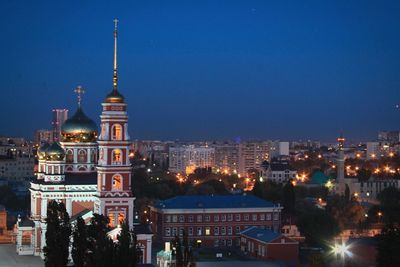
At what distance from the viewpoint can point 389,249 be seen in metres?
20.5

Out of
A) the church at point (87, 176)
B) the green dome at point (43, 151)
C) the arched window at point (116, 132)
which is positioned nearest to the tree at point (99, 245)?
the church at point (87, 176)

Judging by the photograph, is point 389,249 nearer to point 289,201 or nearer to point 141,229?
point 141,229

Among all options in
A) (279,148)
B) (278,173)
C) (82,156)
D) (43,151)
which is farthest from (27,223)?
(279,148)

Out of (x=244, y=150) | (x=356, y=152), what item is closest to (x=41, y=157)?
(x=244, y=150)

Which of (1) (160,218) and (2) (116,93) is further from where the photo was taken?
(1) (160,218)

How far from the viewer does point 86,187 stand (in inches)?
1307

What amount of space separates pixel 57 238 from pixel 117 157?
21.9 feet

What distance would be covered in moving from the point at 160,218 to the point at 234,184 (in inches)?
1107

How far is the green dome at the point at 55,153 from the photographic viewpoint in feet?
112

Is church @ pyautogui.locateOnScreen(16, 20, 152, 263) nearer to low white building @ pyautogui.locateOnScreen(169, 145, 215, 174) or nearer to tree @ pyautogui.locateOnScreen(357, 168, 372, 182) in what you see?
tree @ pyautogui.locateOnScreen(357, 168, 372, 182)

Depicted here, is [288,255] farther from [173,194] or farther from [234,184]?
[234,184]

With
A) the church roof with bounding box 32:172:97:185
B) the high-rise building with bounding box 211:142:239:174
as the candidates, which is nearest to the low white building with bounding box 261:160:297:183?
the high-rise building with bounding box 211:142:239:174

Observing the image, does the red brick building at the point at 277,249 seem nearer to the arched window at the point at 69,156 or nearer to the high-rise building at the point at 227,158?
the arched window at the point at 69,156

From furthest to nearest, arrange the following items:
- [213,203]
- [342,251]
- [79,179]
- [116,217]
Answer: [213,203], [79,179], [342,251], [116,217]
